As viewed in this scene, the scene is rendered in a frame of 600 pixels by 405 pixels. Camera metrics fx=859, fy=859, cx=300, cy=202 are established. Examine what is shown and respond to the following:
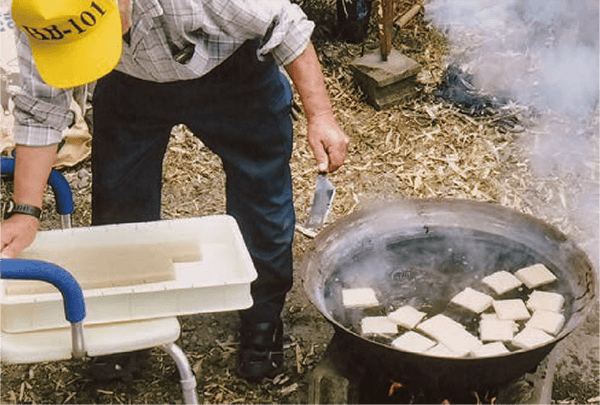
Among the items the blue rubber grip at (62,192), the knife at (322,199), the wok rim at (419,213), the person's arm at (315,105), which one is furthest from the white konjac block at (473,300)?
the blue rubber grip at (62,192)

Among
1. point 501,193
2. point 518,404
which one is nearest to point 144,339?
point 518,404

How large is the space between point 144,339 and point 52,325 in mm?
340

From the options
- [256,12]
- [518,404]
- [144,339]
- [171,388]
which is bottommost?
[171,388]

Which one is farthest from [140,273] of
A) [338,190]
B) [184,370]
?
[338,190]

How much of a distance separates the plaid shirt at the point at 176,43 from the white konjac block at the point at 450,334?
130 cm

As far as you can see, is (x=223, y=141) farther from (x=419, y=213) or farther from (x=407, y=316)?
(x=407, y=316)

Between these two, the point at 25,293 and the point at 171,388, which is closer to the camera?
the point at 25,293

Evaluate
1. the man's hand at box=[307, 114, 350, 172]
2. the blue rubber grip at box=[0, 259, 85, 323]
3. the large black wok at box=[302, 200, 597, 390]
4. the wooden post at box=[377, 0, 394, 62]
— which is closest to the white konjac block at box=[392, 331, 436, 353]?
the large black wok at box=[302, 200, 597, 390]

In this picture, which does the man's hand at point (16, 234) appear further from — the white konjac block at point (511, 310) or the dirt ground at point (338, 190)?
the white konjac block at point (511, 310)

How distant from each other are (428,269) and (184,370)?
4.51 feet

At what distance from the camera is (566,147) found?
660cm

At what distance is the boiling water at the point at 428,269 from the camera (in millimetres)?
3932

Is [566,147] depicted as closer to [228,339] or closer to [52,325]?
[228,339]

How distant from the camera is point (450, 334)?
145 inches
